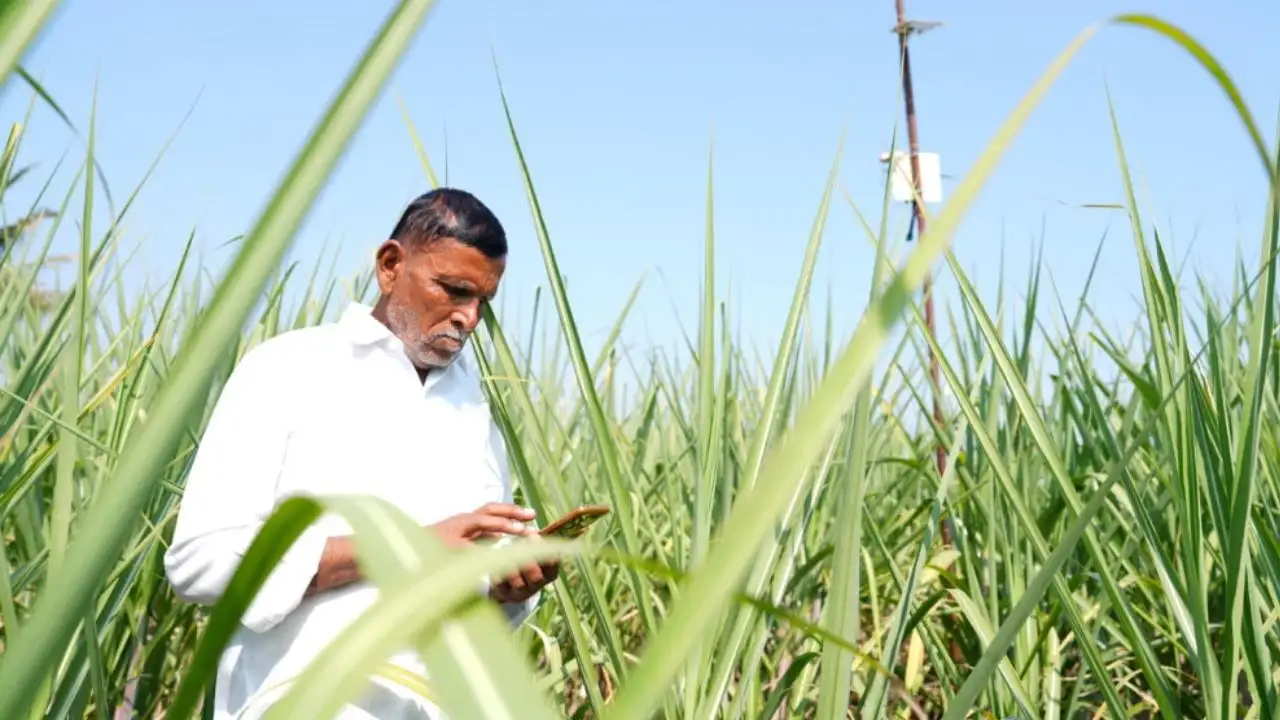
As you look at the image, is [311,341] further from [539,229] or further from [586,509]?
[586,509]

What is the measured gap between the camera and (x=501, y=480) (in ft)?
6.41

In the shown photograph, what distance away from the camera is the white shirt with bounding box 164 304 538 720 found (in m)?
1.57

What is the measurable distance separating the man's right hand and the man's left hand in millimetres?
112

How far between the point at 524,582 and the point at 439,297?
402 mm

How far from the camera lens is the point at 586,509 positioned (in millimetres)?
1332

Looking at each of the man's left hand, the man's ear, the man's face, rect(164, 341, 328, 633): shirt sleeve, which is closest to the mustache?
the man's face

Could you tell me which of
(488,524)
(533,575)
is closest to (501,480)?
(533,575)

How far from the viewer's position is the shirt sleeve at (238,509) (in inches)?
60.9

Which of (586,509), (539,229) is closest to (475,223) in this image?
(539,229)

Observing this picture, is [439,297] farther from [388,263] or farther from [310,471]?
[310,471]

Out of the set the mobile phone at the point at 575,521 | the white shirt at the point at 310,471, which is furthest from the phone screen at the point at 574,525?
the white shirt at the point at 310,471

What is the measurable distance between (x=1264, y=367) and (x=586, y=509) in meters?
0.62

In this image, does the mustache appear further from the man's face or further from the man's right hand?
the man's right hand

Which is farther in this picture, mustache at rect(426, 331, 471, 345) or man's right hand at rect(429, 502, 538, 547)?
mustache at rect(426, 331, 471, 345)
